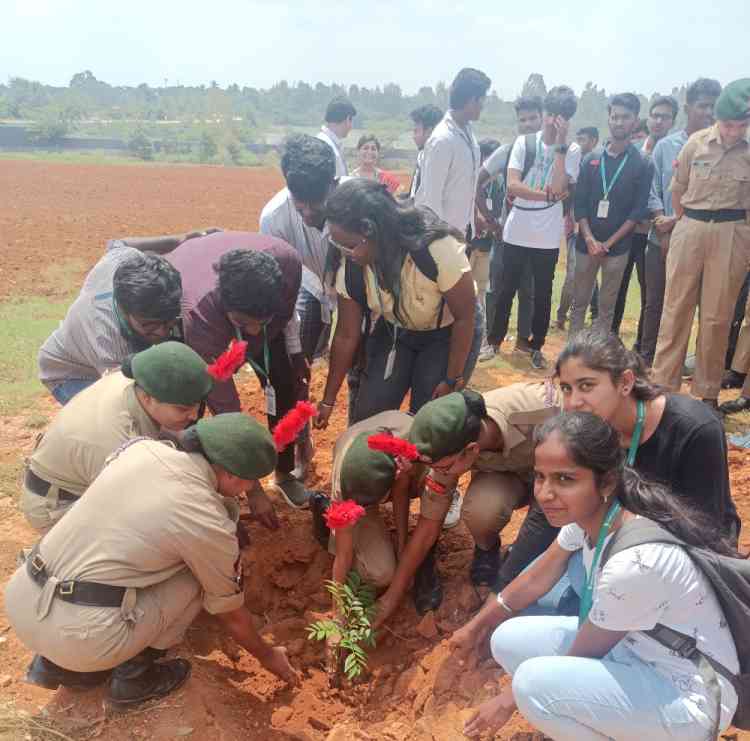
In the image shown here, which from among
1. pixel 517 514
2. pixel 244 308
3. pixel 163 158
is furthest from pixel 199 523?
pixel 163 158

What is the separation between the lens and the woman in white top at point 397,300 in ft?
10.2

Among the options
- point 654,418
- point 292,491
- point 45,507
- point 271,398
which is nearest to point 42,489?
point 45,507

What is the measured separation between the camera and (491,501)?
3.21 metres

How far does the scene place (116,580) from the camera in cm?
233

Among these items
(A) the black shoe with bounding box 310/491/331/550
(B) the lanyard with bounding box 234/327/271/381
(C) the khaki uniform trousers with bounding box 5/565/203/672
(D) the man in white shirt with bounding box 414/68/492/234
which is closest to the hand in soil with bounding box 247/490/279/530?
(A) the black shoe with bounding box 310/491/331/550

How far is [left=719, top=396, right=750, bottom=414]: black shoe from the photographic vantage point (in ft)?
16.8

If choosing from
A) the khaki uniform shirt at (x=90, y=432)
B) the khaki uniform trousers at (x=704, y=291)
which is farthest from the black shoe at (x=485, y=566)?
the khaki uniform trousers at (x=704, y=291)

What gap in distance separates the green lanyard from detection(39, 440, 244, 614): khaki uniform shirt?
1.19 m

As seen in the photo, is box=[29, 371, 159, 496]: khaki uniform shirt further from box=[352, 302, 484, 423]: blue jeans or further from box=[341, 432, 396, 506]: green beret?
box=[352, 302, 484, 423]: blue jeans

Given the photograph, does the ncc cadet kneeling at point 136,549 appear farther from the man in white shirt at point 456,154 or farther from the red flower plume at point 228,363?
the man in white shirt at point 456,154

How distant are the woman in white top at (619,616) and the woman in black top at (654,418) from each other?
0.44 metres

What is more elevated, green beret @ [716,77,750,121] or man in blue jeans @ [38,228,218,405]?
green beret @ [716,77,750,121]

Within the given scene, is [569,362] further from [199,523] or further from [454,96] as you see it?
[454,96]

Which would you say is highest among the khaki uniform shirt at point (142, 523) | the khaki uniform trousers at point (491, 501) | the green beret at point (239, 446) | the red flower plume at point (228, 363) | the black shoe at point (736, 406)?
the red flower plume at point (228, 363)
